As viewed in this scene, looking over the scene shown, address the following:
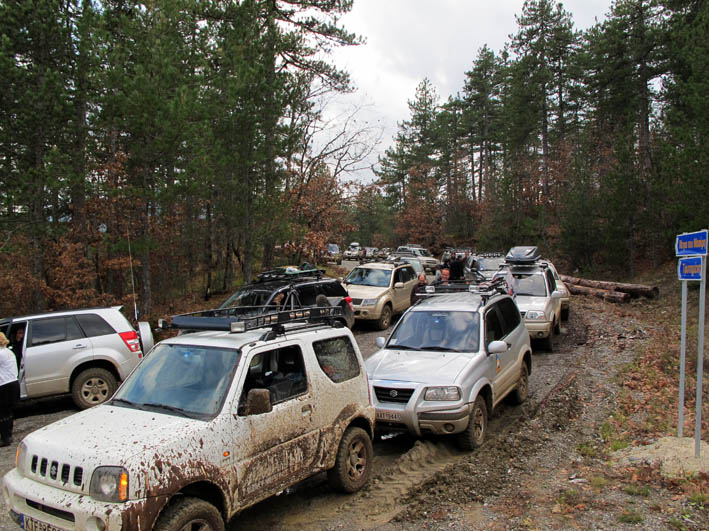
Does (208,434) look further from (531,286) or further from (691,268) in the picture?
(531,286)

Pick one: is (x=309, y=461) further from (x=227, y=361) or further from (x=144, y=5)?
(x=144, y=5)

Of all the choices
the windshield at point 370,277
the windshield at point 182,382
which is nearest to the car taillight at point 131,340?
the windshield at point 182,382

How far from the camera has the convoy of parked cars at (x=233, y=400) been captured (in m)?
3.76

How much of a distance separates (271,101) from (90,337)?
395 inches

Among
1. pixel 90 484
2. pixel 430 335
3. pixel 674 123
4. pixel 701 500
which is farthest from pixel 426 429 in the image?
pixel 674 123

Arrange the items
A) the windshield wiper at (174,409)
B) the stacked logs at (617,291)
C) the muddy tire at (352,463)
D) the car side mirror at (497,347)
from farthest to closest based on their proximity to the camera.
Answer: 1. the stacked logs at (617,291)
2. the car side mirror at (497,347)
3. the muddy tire at (352,463)
4. the windshield wiper at (174,409)

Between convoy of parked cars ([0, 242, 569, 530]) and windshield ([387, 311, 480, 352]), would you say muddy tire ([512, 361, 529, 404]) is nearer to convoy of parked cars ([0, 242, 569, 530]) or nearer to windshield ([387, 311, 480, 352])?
convoy of parked cars ([0, 242, 569, 530])

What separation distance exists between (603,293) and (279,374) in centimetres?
1837

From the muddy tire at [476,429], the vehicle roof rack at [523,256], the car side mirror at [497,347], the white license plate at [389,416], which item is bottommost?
the muddy tire at [476,429]

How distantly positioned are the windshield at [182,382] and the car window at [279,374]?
241mm

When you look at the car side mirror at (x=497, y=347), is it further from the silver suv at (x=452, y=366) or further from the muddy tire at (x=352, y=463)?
the muddy tire at (x=352, y=463)

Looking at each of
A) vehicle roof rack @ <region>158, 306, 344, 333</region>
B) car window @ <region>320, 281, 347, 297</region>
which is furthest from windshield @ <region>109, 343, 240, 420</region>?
car window @ <region>320, 281, 347, 297</region>

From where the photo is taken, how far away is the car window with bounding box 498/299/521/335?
342 inches

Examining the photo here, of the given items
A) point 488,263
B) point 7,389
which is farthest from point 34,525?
point 488,263
